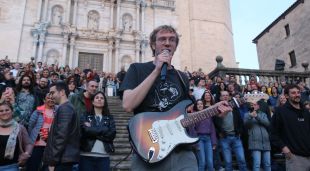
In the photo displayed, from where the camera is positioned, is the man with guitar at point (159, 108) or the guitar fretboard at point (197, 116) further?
the guitar fretboard at point (197, 116)

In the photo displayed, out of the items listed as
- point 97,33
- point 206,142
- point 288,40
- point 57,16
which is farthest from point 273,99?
point 288,40

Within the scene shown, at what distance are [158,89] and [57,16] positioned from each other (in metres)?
21.6

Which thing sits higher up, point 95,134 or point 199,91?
point 199,91

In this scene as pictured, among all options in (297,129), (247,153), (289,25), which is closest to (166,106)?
(297,129)

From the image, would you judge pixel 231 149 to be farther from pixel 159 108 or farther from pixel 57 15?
pixel 57 15

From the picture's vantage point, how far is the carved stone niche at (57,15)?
71.4 ft

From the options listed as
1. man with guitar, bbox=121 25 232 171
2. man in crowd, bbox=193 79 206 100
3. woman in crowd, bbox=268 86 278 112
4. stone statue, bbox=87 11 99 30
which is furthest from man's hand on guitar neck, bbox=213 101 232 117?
stone statue, bbox=87 11 99 30

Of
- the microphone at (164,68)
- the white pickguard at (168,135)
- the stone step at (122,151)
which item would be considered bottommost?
the stone step at (122,151)

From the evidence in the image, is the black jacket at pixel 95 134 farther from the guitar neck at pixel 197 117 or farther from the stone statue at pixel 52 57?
the stone statue at pixel 52 57

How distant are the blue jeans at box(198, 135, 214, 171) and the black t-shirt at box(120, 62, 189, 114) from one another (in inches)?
150

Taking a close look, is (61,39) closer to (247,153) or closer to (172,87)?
(247,153)

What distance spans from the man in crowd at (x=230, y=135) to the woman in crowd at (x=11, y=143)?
4.18m

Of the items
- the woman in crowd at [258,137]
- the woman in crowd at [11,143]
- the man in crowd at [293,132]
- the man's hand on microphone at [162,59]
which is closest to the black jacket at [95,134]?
the woman in crowd at [11,143]

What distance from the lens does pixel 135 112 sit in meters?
2.51
